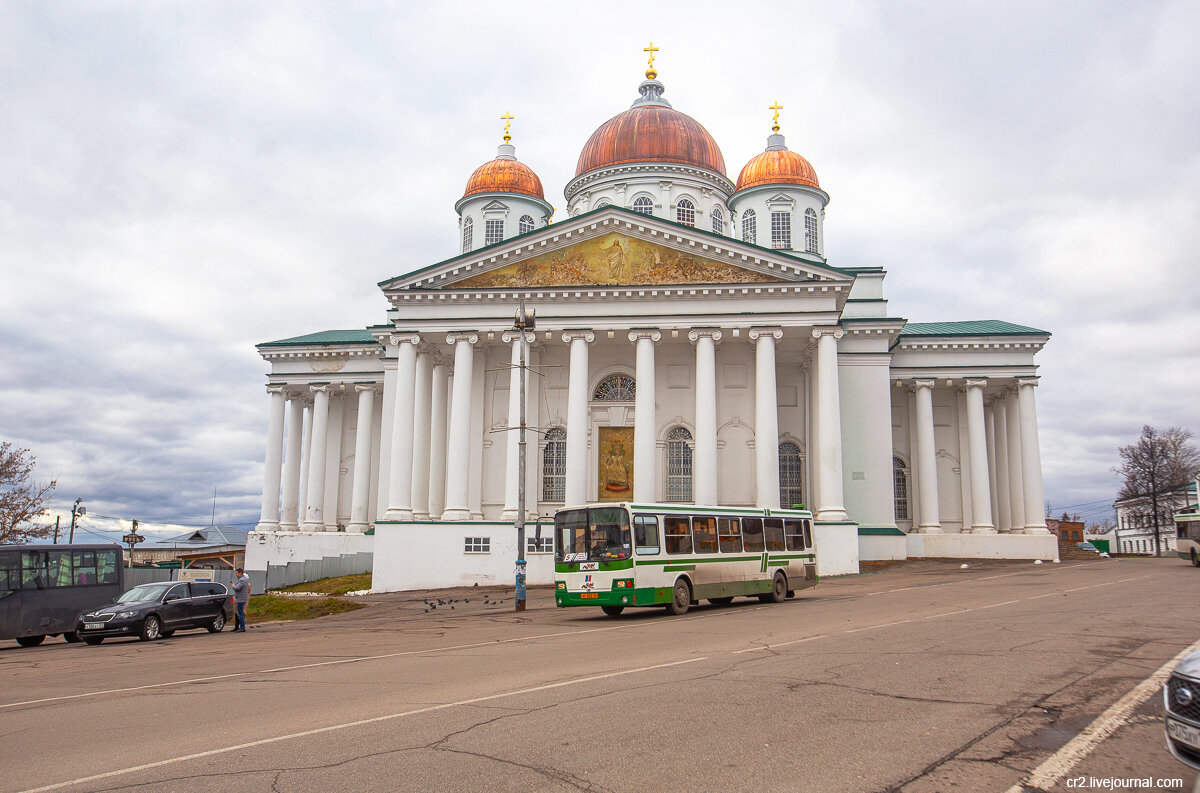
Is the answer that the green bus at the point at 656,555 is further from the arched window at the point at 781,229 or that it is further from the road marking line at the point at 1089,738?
the arched window at the point at 781,229

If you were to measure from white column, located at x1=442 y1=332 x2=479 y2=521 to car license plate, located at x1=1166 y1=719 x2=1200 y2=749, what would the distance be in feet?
102

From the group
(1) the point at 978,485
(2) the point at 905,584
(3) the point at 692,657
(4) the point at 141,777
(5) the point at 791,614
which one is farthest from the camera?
(1) the point at 978,485

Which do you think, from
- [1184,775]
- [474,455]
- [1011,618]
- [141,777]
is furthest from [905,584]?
[141,777]

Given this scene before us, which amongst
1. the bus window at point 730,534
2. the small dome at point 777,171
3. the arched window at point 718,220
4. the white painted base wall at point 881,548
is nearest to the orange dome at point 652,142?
the small dome at point 777,171

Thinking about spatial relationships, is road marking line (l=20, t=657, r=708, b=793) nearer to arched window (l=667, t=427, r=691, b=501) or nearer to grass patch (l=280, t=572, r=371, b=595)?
grass patch (l=280, t=572, r=371, b=595)

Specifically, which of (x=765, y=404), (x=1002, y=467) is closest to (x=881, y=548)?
(x=765, y=404)

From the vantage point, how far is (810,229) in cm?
4738

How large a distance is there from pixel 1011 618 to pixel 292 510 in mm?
42344

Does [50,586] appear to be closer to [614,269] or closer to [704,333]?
[614,269]

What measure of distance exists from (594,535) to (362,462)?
1225 inches

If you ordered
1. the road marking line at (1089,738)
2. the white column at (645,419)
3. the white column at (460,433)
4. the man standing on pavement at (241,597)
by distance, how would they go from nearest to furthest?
1. the road marking line at (1089,738)
2. the man standing on pavement at (241,597)
3. the white column at (645,419)
4. the white column at (460,433)

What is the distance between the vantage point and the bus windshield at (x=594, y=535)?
19531mm

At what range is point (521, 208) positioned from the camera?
50.4 meters

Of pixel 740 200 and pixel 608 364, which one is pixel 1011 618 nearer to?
pixel 608 364
